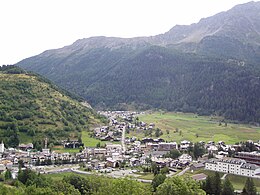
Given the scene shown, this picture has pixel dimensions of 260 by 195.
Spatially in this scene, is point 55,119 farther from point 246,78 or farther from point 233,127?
point 246,78

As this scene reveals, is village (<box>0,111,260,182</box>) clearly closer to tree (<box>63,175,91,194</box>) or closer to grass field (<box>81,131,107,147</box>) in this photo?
grass field (<box>81,131,107,147</box>)

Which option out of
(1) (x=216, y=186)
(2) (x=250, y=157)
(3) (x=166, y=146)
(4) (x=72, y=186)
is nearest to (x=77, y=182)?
(4) (x=72, y=186)

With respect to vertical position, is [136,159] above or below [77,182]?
below

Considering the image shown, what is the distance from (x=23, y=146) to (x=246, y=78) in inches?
5394

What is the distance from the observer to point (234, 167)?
71.3 meters

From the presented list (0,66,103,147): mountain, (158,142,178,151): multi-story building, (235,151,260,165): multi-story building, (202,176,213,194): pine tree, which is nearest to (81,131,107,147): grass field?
(0,66,103,147): mountain

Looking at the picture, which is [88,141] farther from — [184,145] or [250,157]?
[250,157]

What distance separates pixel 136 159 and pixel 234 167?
2431 cm

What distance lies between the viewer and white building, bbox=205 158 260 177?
68.9m

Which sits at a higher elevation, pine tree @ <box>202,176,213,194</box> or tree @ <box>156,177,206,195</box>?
tree @ <box>156,177,206,195</box>

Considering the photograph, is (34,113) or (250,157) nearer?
(250,157)

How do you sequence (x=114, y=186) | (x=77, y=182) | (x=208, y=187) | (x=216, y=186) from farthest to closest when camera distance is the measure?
(x=77, y=182) < (x=208, y=187) < (x=216, y=186) < (x=114, y=186)

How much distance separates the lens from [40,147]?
93000 millimetres

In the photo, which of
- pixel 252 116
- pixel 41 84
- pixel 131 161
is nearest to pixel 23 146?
pixel 131 161
